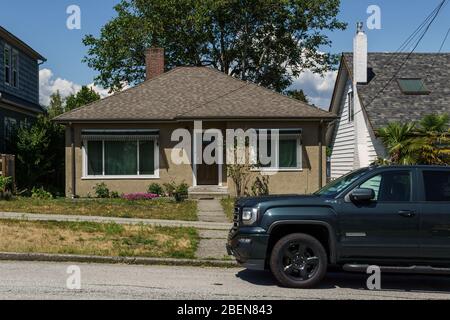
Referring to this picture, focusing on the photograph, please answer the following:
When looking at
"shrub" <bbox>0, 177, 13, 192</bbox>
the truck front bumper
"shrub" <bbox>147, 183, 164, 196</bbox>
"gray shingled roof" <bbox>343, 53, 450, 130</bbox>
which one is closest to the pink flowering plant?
"shrub" <bbox>147, 183, 164, 196</bbox>

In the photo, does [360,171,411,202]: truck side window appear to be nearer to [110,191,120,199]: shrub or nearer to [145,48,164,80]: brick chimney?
[110,191,120,199]: shrub

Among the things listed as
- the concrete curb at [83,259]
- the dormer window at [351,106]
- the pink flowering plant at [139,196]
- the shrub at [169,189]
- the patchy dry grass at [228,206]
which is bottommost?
the concrete curb at [83,259]

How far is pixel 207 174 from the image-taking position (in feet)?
73.9

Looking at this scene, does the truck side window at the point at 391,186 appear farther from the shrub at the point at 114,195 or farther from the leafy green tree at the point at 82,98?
the leafy green tree at the point at 82,98

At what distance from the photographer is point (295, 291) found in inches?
320

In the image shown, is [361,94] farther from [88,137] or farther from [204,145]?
[88,137]

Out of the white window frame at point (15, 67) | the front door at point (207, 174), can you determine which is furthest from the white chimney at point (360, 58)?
the white window frame at point (15, 67)

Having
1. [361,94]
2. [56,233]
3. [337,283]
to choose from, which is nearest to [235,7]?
[361,94]

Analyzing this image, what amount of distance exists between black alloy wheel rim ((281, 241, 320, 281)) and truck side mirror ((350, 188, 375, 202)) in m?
0.96

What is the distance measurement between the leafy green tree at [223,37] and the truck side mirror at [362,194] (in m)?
29.1

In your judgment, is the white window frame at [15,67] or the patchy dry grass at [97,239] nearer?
the patchy dry grass at [97,239]

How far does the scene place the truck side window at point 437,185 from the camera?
330 inches

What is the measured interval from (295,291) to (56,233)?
19.4 feet

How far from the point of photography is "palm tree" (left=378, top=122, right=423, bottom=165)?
58.9 feet
